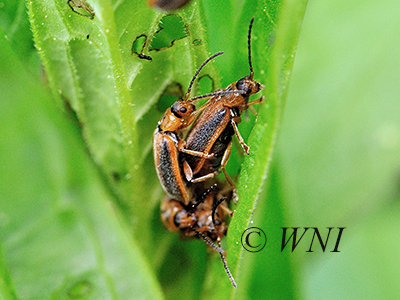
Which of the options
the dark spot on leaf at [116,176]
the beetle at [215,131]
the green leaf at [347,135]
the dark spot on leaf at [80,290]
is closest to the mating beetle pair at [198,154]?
the beetle at [215,131]

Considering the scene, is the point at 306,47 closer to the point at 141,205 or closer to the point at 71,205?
the point at 141,205

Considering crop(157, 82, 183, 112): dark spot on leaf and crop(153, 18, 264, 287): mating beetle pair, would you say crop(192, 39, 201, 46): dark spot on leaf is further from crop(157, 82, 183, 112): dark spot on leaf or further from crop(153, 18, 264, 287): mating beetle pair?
crop(153, 18, 264, 287): mating beetle pair

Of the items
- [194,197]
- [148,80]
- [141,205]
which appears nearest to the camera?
[148,80]

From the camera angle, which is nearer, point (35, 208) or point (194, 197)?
point (35, 208)

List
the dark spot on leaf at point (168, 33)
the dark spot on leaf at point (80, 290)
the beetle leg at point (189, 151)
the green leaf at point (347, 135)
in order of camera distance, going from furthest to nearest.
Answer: the green leaf at point (347, 135) < the beetle leg at point (189, 151) < the dark spot on leaf at point (80, 290) < the dark spot on leaf at point (168, 33)

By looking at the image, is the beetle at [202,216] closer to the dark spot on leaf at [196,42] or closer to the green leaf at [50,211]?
the green leaf at [50,211]

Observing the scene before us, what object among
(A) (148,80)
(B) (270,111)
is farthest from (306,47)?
(B) (270,111)
